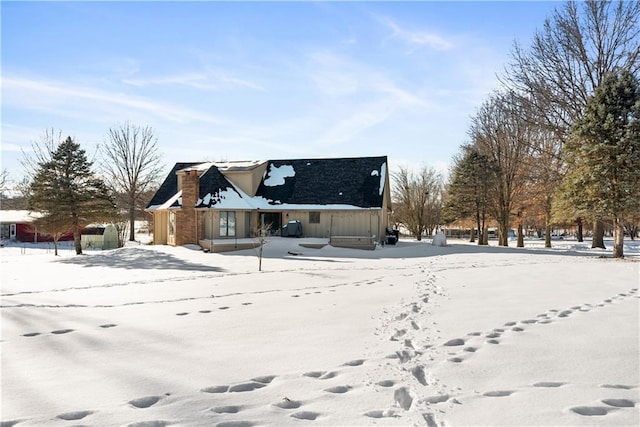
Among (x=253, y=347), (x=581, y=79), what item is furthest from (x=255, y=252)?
(x=581, y=79)

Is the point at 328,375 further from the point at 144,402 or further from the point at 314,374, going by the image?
the point at 144,402

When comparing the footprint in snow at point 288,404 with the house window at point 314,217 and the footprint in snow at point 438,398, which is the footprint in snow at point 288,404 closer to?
the footprint in snow at point 438,398

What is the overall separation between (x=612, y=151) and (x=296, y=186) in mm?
18033

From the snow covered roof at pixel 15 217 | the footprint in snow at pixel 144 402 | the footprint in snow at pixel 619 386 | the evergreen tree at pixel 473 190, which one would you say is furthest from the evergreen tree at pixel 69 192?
the evergreen tree at pixel 473 190

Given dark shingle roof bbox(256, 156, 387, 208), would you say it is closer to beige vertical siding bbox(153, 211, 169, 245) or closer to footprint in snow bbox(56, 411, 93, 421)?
beige vertical siding bbox(153, 211, 169, 245)

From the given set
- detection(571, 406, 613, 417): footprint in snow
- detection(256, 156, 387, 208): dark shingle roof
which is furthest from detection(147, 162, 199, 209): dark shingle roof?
detection(571, 406, 613, 417): footprint in snow

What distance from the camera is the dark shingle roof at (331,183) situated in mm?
26922

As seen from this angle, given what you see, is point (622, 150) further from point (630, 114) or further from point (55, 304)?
point (55, 304)

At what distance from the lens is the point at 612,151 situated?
17562mm

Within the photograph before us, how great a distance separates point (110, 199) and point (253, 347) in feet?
76.9

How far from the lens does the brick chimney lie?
2450 cm

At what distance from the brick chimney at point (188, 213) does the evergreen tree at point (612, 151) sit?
798 inches

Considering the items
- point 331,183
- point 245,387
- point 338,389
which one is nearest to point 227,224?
point 331,183

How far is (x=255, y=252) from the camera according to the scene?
867 inches
